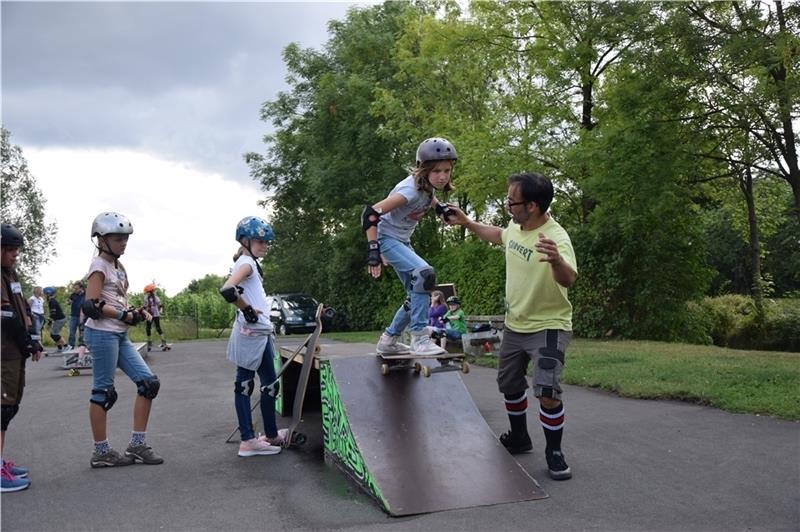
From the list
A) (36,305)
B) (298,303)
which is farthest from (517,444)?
(298,303)

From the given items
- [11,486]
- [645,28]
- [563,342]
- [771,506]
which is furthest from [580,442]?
[645,28]

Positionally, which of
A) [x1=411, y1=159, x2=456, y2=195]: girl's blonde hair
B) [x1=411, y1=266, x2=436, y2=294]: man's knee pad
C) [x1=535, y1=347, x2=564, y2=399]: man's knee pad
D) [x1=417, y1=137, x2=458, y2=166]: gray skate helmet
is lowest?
[x1=535, y1=347, x2=564, y2=399]: man's knee pad

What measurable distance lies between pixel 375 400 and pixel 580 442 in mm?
2109

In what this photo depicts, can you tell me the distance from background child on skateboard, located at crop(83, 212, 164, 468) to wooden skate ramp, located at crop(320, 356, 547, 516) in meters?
1.61

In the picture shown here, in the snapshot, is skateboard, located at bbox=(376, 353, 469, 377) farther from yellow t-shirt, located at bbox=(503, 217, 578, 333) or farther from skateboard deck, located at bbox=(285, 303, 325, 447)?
skateboard deck, located at bbox=(285, 303, 325, 447)

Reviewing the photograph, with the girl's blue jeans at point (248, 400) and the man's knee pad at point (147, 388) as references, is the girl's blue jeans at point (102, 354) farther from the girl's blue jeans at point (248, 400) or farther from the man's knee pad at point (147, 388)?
the girl's blue jeans at point (248, 400)

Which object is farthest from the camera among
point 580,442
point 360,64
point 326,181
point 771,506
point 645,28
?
point 360,64

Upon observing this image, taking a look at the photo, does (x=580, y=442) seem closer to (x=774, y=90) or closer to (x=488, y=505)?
(x=488, y=505)

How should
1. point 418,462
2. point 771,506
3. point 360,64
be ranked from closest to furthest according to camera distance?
point 771,506 < point 418,462 < point 360,64

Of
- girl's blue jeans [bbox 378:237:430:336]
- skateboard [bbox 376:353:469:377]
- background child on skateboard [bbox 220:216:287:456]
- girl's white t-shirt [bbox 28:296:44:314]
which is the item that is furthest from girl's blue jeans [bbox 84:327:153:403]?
girl's white t-shirt [bbox 28:296:44:314]

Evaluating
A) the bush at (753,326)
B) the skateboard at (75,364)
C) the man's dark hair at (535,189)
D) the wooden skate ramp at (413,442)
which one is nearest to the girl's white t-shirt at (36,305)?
the skateboard at (75,364)

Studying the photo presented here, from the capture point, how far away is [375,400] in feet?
18.4

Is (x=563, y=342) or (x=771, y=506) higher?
(x=563, y=342)

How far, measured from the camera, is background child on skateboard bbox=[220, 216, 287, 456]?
6.08 meters
